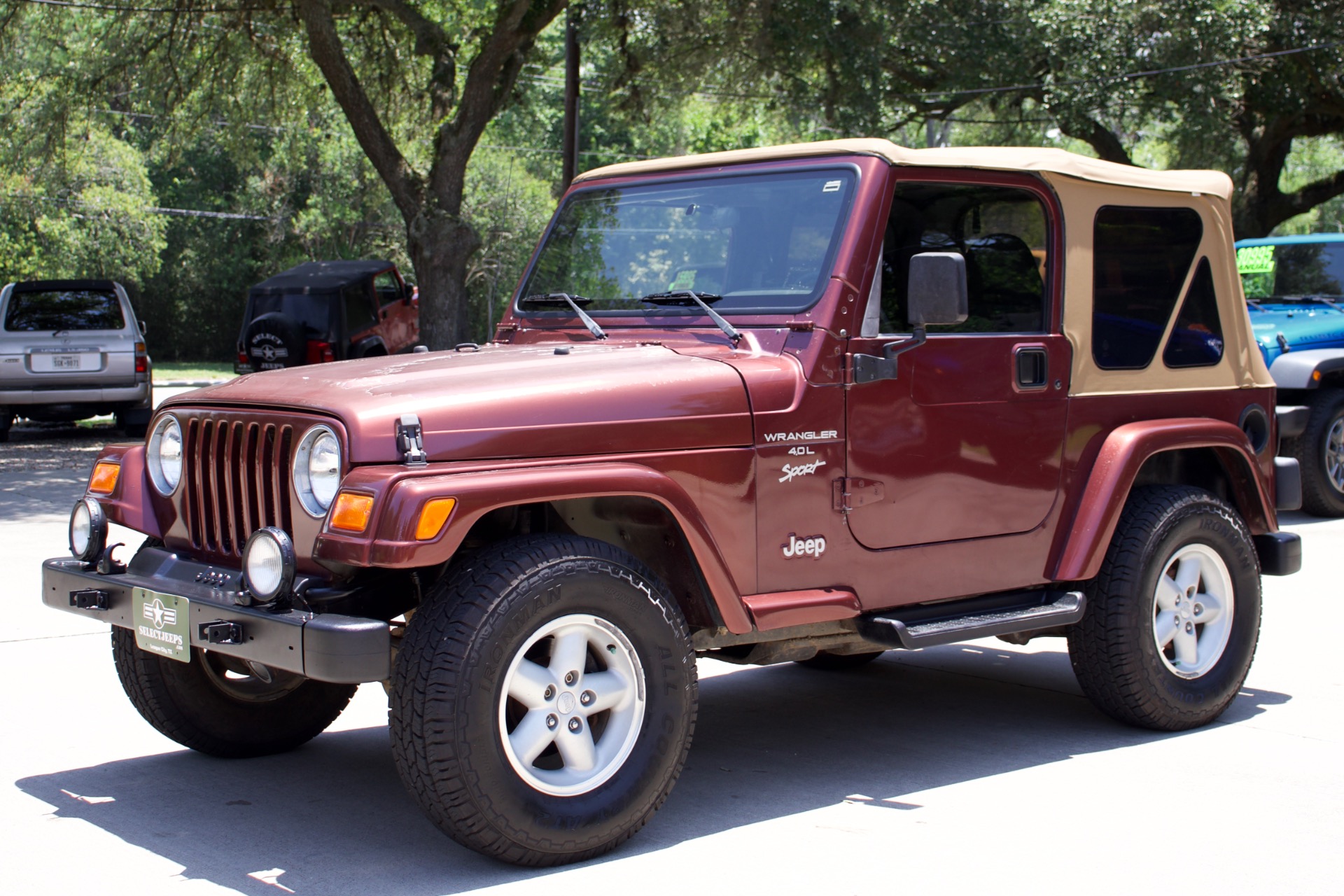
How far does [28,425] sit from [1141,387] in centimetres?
1732

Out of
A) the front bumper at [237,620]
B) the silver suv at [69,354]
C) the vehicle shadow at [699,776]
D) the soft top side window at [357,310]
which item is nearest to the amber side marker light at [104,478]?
the front bumper at [237,620]

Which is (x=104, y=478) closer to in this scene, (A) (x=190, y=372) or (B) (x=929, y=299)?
(B) (x=929, y=299)

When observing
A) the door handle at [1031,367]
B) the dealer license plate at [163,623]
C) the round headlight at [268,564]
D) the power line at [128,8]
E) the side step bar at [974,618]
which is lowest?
the side step bar at [974,618]

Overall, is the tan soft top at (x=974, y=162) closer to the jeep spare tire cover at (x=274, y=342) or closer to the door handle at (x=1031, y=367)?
the door handle at (x=1031, y=367)

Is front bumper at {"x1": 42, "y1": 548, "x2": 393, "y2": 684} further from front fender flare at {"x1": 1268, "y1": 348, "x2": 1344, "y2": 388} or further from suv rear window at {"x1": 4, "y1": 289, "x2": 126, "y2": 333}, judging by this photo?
suv rear window at {"x1": 4, "y1": 289, "x2": 126, "y2": 333}

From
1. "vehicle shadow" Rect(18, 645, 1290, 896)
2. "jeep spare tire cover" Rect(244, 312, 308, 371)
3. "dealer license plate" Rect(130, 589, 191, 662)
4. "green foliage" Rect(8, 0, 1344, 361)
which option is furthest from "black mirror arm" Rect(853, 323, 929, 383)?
"jeep spare tire cover" Rect(244, 312, 308, 371)

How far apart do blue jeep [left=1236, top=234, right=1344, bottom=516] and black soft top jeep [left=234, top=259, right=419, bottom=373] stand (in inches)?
449

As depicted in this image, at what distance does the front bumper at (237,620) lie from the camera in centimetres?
362

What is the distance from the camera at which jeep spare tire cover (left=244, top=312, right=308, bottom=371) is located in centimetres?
2030

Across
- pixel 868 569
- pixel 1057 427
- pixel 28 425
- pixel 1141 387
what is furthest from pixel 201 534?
pixel 28 425

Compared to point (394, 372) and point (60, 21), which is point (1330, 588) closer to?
point (394, 372)

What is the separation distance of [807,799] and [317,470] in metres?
1.89

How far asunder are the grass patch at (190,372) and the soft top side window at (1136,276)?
1041 inches

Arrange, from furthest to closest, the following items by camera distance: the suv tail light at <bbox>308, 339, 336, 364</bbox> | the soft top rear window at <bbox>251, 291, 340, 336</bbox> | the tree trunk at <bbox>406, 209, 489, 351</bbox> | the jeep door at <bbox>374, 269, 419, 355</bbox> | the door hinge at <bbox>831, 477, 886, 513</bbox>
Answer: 1. the jeep door at <bbox>374, 269, 419, 355</bbox>
2. the soft top rear window at <bbox>251, 291, 340, 336</bbox>
3. the suv tail light at <bbox>308, 339, 336, 364</bbox>
4. the tree trunk at <bbox>406, 209, 489, 351</bbox>
5. the door hinge at <bbox>831, 477, 886, 513</bbox>
